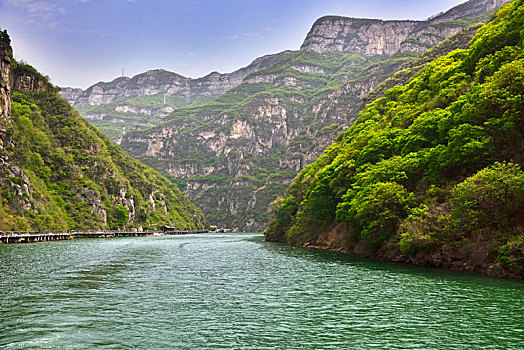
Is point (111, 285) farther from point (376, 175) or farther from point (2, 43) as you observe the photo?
point (2, 43)

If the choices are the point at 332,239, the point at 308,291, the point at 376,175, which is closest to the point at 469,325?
the point at 308,291

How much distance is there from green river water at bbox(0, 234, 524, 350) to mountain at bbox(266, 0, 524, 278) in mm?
4591

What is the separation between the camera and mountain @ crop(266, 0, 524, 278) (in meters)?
40.2

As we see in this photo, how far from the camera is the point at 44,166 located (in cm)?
15875

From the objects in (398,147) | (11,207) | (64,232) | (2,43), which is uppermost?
(2,43)

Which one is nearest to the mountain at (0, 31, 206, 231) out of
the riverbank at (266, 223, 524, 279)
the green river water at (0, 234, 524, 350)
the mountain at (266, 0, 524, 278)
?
the green river water at (0, 234, 524, 350)

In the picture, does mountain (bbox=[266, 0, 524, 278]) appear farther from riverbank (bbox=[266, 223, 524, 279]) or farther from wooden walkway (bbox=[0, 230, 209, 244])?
wooden walkway (bbox=[0, 230, 209, 244])

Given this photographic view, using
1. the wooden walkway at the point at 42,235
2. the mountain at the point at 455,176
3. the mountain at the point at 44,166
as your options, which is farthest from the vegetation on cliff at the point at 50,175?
the mountain at the point at 455,176

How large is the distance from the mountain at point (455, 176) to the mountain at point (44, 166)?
98319 millimetres

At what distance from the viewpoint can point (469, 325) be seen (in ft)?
74.9

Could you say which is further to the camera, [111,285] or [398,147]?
[398,147]

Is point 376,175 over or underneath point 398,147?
underneath

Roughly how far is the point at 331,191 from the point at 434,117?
33.0 m

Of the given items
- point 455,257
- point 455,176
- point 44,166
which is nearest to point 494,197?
point 455,257
